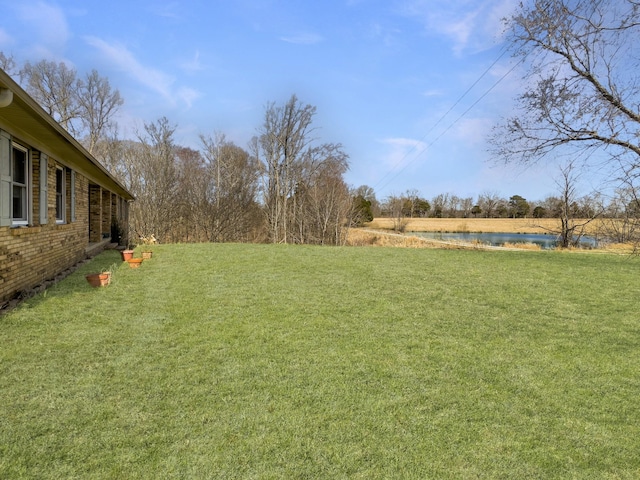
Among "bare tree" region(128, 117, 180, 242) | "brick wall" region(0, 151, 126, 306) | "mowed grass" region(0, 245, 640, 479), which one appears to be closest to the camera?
"mowed grass" region(0, 245, 640, 479)

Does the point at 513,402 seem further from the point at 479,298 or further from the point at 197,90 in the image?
the point at 197,90

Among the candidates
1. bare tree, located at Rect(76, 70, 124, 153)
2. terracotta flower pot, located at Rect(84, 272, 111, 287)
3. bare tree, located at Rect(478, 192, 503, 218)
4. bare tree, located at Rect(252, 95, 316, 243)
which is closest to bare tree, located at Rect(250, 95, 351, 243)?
bare tree, located at Rect(252, 95, 316, 243)

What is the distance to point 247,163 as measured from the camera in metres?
22.9

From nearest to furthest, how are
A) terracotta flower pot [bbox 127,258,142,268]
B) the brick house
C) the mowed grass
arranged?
1. the mowed grass
2. the brick house
3. terracotta flower pot [bbox 127,258,142,268]

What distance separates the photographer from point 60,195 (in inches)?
310

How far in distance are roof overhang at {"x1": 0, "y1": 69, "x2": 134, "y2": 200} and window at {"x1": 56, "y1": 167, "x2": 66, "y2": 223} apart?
0.87ft

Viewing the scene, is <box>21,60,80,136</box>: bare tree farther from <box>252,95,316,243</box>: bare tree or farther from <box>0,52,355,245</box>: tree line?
<box>252,95,316,243</box>: bare tree

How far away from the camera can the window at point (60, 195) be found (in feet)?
25.4

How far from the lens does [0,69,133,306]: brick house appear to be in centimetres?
475

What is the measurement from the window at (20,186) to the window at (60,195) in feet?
6.54

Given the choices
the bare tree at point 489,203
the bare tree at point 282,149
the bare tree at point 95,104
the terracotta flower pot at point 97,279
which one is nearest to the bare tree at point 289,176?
the bare tree at point 282,149

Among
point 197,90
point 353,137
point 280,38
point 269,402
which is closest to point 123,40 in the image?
point 197,90

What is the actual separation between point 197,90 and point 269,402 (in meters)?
14.2

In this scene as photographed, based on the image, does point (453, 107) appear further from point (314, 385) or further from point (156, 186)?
point (156, 186)
